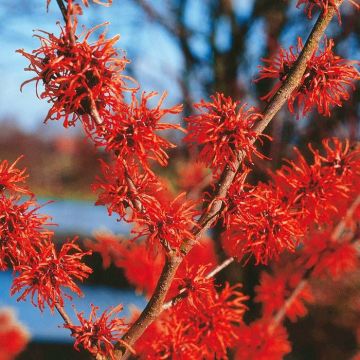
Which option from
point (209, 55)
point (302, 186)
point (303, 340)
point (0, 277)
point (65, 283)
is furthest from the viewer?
point (0, 277)

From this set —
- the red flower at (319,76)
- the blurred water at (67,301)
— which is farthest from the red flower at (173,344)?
the blurred water at (67,301)

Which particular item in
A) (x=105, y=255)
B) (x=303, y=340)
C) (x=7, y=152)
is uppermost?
(x=7, y=152)

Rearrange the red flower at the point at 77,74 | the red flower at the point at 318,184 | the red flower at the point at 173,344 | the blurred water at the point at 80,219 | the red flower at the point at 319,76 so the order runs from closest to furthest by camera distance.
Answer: the red flower at the point at 77,74
the red flower at the point at 319,76
the red flower at the point at 318,184
the red flower at the point at 173,344
the blurred water at the point at 80,219

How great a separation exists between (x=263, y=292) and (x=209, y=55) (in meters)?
2.69

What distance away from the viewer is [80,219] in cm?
2666

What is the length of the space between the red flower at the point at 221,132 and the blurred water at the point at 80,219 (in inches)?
665

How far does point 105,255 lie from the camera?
2123 millimetres

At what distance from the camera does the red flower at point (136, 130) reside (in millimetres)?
1163

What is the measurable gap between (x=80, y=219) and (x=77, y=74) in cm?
2606

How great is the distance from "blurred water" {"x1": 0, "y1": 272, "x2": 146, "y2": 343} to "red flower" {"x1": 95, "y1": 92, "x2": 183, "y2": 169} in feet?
29.4

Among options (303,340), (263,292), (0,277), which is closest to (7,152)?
(0,277)

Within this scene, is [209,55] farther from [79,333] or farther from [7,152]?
[7,152]

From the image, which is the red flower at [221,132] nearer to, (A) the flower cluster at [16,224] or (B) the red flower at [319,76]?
(B) the red flower at [319,76]

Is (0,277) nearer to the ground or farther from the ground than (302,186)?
→ farther from the ground
